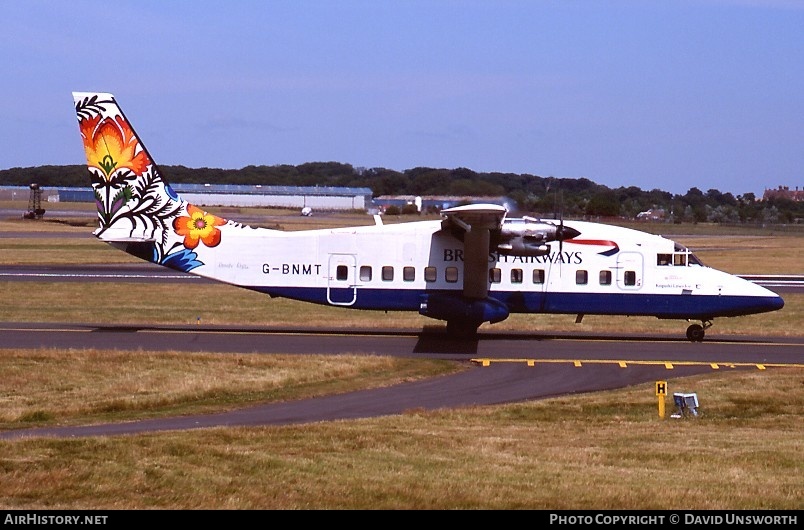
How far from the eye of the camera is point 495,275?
29.0 m

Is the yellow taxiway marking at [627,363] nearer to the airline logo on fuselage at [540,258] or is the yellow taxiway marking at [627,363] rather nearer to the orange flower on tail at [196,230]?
the airline logo on fuselage at [540,258]

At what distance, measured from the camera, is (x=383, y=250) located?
96.1ft

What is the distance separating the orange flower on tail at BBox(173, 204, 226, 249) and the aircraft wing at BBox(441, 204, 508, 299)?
23.0 feet

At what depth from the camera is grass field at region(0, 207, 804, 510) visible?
38.5 feet

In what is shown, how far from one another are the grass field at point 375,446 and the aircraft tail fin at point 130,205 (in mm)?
4754

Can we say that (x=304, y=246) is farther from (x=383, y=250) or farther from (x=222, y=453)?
(x=222, y=453)

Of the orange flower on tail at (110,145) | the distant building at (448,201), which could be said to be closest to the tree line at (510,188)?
the distant building at (448,201)

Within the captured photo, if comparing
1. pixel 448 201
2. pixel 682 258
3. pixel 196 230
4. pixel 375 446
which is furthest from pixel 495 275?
pixel 375 446

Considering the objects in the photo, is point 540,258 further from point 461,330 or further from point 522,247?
point 461,330

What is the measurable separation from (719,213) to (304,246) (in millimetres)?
95066

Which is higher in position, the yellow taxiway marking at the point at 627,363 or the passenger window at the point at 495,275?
the passenger window at the point at 495,275

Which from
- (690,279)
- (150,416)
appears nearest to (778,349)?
Answer: (690,279)

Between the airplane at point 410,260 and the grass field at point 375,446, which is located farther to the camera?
the airplane at point 410,260

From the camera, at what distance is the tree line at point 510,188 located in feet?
112
